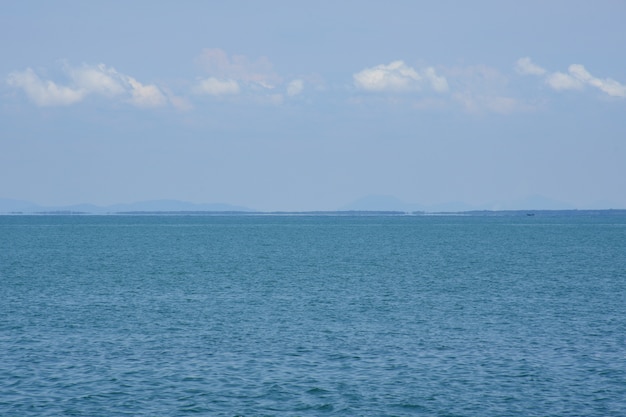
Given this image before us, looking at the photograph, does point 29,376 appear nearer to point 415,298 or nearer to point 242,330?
point 242,330

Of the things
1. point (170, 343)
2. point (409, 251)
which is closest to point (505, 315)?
point (170, 343)

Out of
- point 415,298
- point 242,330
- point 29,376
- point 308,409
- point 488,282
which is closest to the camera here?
point 308,409

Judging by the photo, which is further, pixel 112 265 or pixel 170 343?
pixel 112 265

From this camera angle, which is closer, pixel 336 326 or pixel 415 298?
pixel 336 326

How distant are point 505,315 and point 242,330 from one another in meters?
20.0

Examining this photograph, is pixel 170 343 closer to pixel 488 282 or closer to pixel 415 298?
pixel 415 298

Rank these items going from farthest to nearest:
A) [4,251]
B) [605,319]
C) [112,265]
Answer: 1. [4,251]
2. [112,265]
3. [605,319]

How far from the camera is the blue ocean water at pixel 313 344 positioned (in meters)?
33.2

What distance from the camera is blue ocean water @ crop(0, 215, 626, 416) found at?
33.2 m

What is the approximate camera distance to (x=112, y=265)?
10244 cm

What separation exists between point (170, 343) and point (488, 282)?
4421cm

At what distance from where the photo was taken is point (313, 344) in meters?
44.7

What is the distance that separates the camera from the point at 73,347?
4350cm

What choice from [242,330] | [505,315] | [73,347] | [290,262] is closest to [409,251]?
[290,262]
